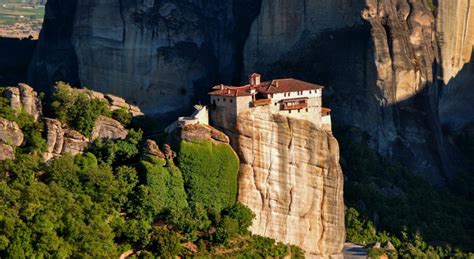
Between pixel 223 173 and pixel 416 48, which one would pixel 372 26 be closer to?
pixel 416 48

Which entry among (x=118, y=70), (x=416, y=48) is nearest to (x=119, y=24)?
(x=118, y=70)

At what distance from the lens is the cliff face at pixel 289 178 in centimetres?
3919

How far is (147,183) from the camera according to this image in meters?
37.6

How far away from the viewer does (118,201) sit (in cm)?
3722

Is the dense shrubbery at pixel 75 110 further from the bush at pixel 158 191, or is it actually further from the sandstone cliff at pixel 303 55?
the sandstone cliff at pixel 303 55

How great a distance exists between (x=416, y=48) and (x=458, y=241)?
9.93 m

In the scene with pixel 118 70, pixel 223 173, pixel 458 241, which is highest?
pixel 118 70

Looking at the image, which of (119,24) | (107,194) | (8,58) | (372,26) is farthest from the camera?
(8,58)

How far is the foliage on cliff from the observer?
38500 mm

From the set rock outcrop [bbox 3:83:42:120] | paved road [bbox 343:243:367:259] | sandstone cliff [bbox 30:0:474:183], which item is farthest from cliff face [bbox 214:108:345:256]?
sandstone cliff [bbox 30:0:474:183]

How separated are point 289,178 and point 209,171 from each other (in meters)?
2.94

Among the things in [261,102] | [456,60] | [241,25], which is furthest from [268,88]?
[456,60]

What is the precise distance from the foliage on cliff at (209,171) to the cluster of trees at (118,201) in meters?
0.03

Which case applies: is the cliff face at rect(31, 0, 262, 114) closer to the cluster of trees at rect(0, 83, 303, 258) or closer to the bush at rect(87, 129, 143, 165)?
the cluster of trees at rect(0, 83, 303, 258)
